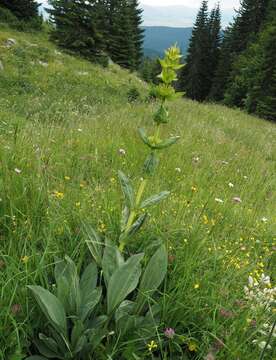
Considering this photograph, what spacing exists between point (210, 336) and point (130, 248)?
0.72 m

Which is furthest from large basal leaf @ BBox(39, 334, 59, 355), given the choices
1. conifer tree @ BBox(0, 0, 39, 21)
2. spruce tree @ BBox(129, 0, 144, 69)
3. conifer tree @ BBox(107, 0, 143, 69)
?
spruce tree @ BBox(129, 0, 144, 69)

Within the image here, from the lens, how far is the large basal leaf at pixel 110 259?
193 cm

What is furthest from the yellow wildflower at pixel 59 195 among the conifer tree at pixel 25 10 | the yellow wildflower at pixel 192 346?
the conifer tree at pixel 25 10

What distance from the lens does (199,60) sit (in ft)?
175

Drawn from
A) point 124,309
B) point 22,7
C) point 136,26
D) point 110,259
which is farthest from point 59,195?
point 136,26

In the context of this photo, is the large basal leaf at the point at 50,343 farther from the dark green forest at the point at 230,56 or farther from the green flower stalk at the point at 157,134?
the dark green forest at the point at 230,56

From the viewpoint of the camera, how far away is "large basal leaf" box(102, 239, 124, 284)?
193 centimetres

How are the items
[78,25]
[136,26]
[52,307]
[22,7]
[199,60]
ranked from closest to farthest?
[52,307]
[78,25]
[22,7]
[136,26]
[199,60]

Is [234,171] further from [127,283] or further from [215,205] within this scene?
[127,283]

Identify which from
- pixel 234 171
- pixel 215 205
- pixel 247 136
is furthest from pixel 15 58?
pixel 215 205

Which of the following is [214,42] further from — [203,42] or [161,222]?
[161,222]

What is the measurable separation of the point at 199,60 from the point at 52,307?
182 feet

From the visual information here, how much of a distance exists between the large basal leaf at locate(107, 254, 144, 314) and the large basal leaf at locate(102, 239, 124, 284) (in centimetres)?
12

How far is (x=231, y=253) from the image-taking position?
2.57 metres
